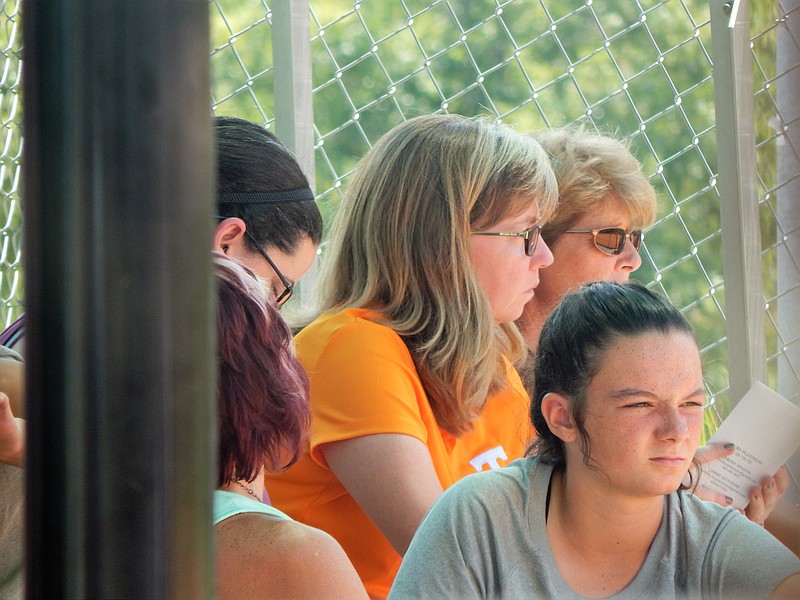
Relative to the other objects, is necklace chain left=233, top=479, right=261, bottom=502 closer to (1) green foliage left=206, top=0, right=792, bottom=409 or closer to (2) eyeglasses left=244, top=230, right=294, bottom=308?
(2) eyeglasses left=244, top=230, right=294, bottom=308

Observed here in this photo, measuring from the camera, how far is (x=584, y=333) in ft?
5.39

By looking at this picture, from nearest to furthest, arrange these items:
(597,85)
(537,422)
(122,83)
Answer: (122,83), (537,422), (597,85)

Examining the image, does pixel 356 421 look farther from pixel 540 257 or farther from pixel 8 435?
pixel 8 435

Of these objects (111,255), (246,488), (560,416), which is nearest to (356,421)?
(560,416)

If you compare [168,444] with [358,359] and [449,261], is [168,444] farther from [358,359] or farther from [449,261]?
[449,261]

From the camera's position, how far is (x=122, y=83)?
292mm

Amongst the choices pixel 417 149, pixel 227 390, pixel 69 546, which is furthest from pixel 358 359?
pixel 69 546

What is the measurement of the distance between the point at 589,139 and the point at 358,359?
0.94m

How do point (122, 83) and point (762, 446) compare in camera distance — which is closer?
point (122, 83)

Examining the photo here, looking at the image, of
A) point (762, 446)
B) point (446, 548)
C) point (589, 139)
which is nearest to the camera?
point (446, 548)

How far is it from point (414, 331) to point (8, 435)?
37.4 inches

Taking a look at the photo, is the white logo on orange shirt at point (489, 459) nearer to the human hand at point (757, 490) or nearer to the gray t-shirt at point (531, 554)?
the human hand at point (757, 490)

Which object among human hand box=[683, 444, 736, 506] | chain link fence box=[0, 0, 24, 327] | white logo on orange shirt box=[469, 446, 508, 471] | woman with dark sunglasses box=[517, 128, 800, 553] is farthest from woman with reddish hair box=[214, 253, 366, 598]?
chain link fence box=[0, 0, 24, 327]

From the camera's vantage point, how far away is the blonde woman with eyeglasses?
1.84m
